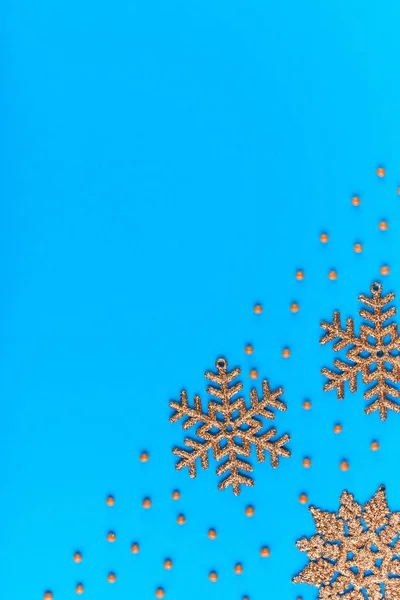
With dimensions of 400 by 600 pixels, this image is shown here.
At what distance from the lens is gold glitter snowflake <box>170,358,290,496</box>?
0.74m

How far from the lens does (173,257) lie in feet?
2.49

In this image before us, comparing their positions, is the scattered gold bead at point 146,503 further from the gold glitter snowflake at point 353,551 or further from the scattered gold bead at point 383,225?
the scattered gold bead at point 383,225

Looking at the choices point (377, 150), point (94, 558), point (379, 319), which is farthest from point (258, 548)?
point (377, 150)

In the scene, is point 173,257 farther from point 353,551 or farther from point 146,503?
point 353,551

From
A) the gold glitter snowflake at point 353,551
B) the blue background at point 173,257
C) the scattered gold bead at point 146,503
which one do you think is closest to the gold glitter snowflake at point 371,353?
the blue background at point 173,257

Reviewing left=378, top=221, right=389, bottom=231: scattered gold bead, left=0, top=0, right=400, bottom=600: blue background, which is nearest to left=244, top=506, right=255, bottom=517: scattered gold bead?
left=0, top=0, right=400, bottom=600: blue background

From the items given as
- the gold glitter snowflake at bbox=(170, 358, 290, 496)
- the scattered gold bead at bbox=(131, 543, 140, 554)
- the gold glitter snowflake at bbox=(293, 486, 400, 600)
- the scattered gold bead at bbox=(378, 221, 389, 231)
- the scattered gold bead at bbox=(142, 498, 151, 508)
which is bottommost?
the gold glitter snowflake at bbox=(293, 486, 400, 600)

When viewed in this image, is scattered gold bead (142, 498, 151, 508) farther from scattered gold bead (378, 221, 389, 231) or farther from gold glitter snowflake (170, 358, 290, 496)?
scattered gold bead (378, 221, 389, 231)

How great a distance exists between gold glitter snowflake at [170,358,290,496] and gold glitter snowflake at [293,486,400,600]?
11 cm

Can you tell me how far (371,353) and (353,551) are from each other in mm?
274

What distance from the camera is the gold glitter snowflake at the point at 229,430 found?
2.42ft

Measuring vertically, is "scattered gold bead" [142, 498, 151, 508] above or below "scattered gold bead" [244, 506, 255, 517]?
above

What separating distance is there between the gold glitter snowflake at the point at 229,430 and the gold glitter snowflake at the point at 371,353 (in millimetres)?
95

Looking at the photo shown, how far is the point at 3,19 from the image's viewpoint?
776mm
